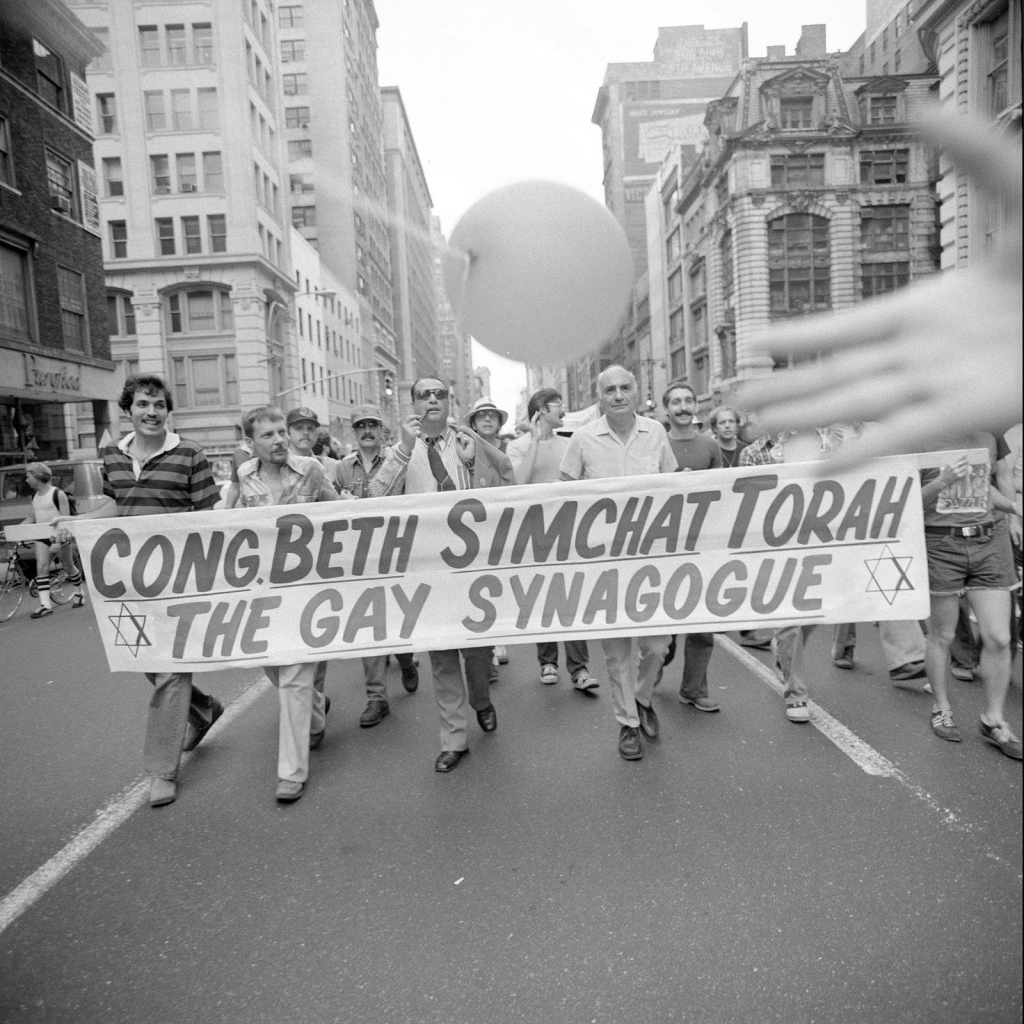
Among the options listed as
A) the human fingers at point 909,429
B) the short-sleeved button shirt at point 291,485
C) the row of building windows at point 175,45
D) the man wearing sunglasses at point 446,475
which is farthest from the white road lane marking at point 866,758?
the row of building windows at point 175,45

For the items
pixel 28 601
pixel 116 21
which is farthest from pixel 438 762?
pixel 116 21

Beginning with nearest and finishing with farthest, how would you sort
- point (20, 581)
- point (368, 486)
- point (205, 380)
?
point (368, 486)
point (20, 581)
point (205, 380)

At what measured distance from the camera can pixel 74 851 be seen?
340 cm

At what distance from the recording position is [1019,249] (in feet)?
2.73

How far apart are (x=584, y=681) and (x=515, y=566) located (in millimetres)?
1550

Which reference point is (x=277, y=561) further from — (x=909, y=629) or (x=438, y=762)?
(x=909, y=629)

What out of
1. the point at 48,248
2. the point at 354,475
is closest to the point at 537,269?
the point at 354,475

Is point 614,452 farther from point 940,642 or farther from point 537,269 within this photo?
point 537,269

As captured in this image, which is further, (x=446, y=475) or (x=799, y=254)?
(x=799, y=254)

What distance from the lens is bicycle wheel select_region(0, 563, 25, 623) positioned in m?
9.80

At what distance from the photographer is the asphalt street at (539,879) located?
2.34 m

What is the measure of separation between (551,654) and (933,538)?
9.18 ft

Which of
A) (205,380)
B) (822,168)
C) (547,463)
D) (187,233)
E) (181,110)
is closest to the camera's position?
(547,463)

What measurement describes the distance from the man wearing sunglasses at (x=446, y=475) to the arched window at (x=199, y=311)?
3773 cm
